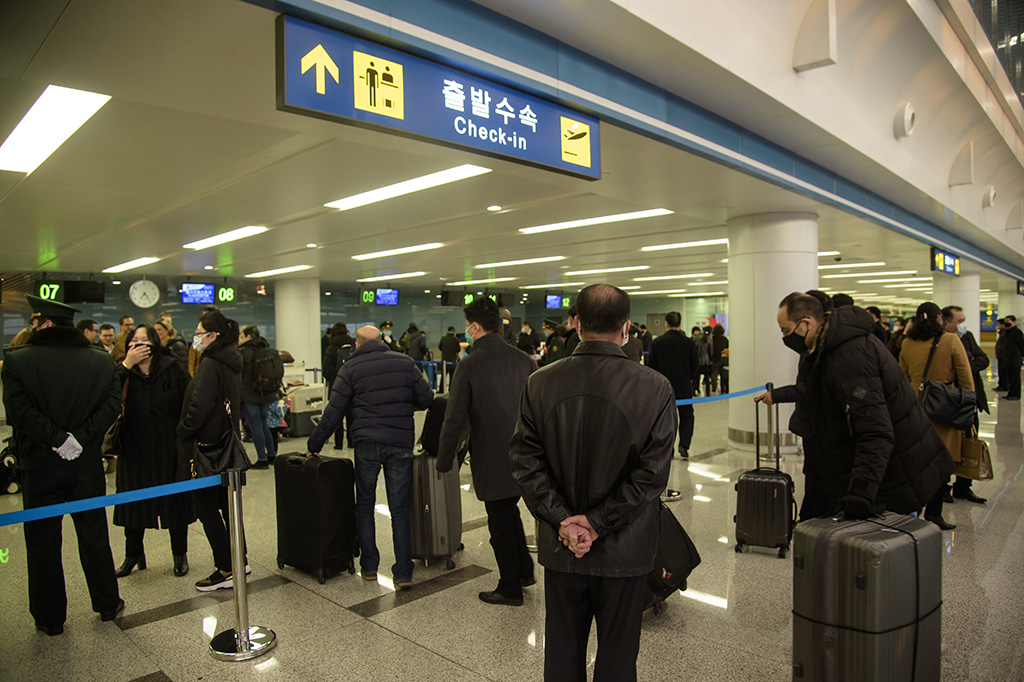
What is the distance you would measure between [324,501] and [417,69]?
2.77 m

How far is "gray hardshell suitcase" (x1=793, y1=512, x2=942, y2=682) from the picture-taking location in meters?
2.53

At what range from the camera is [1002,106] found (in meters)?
9.94

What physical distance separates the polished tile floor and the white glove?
3.32ft

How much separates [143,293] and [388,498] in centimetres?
1582

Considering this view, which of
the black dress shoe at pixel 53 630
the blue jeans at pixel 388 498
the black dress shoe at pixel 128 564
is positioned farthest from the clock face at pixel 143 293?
the blue jeans at pixel 388 498

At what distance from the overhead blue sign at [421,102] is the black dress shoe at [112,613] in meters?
3.16

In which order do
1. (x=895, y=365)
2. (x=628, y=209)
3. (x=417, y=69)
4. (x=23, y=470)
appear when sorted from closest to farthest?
(x=895, y=365)
(x=417, y=69)
(x=23, y=470)
(x=628, y=209)

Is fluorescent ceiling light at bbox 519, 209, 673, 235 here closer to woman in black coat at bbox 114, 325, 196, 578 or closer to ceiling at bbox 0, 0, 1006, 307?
ceiling at bbox 0, 0, 1006, 307

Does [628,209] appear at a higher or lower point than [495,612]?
higher

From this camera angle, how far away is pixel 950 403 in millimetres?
5207

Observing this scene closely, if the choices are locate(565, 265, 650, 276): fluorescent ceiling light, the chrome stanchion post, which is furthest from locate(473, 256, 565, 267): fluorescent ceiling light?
the chrome stanchion post

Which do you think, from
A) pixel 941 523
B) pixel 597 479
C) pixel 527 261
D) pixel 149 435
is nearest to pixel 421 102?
pixel 597 479

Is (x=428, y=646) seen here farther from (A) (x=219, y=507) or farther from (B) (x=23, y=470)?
(B) (x=23, y=470)

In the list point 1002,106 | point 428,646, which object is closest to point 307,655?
point 428,646
